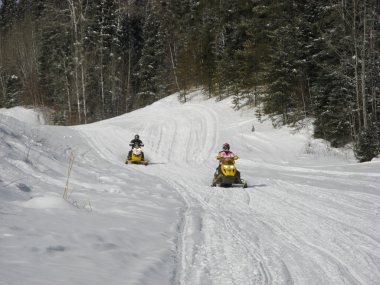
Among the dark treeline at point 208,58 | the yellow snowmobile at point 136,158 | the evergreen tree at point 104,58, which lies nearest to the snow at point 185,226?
the yellow snowmobile at point 136,158

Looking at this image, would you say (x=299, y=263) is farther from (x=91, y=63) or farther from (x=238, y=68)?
(x=91, y=63)

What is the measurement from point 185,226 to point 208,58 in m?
29.6

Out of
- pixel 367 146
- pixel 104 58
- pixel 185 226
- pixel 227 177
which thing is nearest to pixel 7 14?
pixel 104 58

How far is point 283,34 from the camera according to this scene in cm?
2197

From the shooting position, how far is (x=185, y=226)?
593 centimetres

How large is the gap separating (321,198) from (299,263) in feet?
14.0

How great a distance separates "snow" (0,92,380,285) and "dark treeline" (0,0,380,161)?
770 centimetres

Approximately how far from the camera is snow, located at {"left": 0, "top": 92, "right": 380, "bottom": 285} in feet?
12.6

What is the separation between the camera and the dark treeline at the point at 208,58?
63.6ft

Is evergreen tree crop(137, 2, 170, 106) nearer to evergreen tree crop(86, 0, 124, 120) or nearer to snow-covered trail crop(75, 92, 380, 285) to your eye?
evergreen tree crop(86, 0, 124, 120)

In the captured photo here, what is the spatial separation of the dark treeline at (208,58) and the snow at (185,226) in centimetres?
770

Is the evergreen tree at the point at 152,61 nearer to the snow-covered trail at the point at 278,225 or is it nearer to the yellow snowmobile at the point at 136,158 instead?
the snow-covered trail at the point at 278,225

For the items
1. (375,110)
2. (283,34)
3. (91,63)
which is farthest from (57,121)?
(375,110)

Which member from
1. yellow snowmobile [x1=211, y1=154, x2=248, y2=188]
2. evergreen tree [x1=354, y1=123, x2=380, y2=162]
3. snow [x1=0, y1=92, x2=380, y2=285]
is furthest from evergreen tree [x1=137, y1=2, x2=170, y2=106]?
yellow snowmobile [x1=211, y1=154, x2=248, y2=188]
